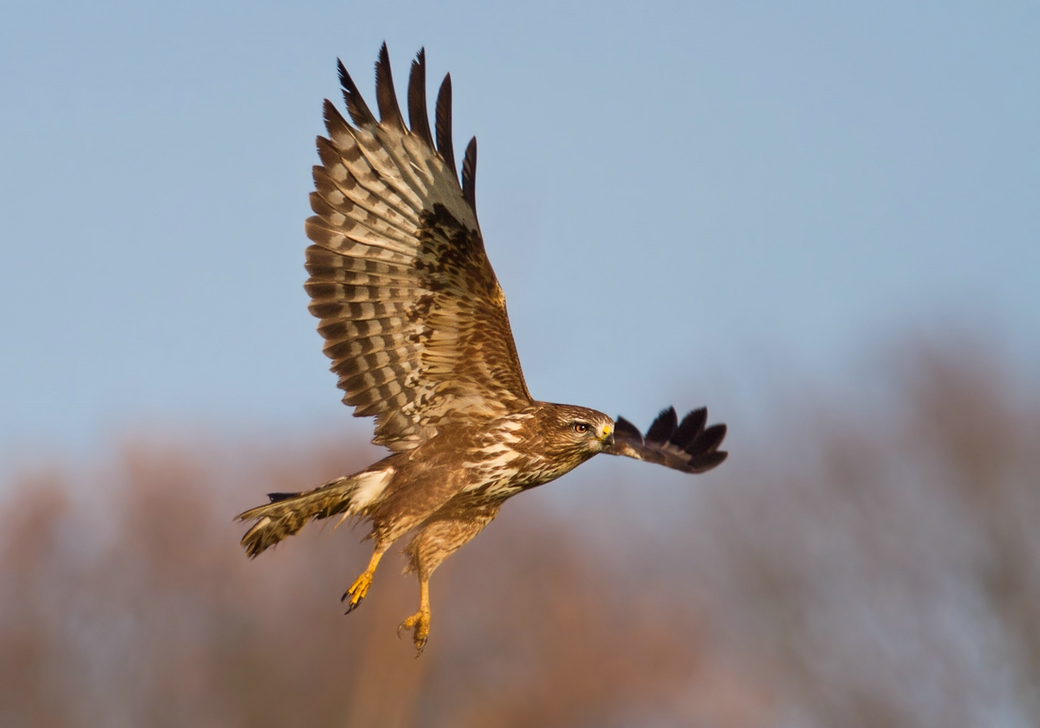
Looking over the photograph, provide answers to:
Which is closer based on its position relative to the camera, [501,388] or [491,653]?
Result: [501,388]

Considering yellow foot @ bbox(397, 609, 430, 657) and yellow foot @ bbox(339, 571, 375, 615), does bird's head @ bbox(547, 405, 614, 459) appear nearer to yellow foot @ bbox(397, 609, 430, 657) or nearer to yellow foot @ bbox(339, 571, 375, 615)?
yellow foot @ bbox(397, 609, 430, 657)

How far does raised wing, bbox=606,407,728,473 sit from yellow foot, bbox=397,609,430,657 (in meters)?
2.77

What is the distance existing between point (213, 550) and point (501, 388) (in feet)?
87.4

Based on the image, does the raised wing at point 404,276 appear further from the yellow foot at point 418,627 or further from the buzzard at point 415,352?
the yellow foot at point 418,627

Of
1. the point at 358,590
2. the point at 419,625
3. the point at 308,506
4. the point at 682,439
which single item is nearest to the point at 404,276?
the point at 308,506

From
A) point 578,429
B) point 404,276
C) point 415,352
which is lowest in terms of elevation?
point 578,429

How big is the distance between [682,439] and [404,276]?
3.55 m

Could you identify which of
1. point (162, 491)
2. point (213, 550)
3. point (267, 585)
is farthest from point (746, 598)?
point (162, 491)

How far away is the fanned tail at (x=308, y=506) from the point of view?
26.7 ft

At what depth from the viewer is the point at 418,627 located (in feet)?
26.7

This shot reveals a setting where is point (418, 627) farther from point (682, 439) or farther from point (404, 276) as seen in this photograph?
point (682, 439)

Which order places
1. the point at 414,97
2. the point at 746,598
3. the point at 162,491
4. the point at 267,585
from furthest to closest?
the point at 162,491, the point at 267,585, the point at 746,598, the point at 414,97

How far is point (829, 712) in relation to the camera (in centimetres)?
2395

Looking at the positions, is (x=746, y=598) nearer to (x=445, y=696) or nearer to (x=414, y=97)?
(x=445, y=696)
